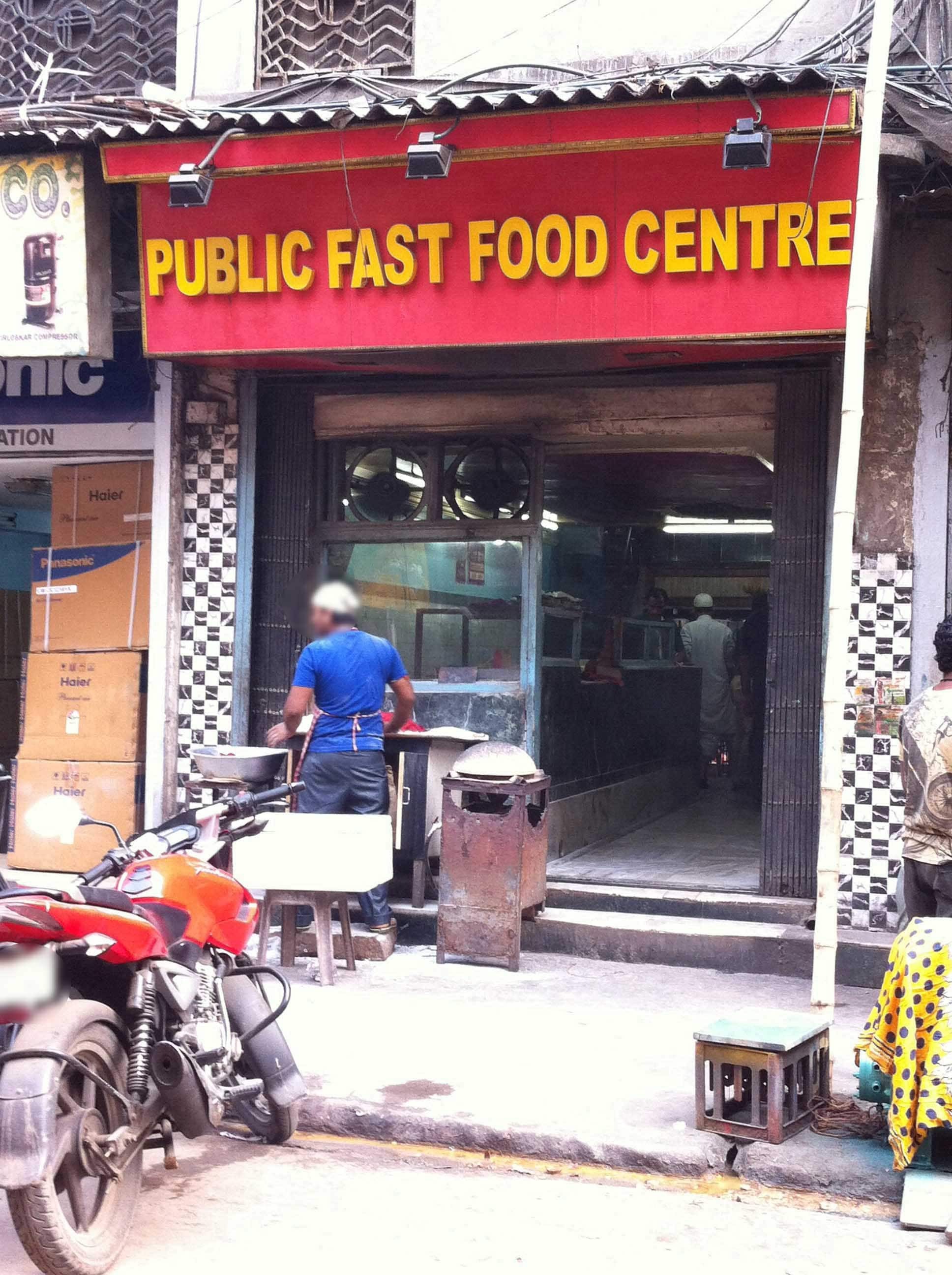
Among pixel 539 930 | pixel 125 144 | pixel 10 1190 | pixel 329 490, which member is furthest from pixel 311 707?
pixel 10 1190

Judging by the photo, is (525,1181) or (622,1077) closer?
(525,1181)

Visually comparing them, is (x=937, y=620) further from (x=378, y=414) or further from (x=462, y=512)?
(x=378, y=414)

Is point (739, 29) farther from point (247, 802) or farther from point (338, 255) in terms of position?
point (247, 802)

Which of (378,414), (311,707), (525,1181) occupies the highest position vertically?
(378,414)

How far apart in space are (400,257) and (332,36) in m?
2.12

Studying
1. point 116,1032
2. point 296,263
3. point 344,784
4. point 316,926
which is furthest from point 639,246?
point 116,1032

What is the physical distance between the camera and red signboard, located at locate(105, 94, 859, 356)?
6996 mm

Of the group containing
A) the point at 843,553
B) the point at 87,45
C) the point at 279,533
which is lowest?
the point at 843,553

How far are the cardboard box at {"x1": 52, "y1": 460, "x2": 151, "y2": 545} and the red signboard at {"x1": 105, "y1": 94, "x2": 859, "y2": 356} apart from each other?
155 centimetres

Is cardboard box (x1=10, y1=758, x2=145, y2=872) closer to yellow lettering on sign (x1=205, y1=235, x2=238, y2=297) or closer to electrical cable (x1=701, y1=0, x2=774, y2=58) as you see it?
yellow lettering on sign (x1=205, y1=235, x2=238, y2=297)

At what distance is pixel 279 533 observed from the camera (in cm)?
903

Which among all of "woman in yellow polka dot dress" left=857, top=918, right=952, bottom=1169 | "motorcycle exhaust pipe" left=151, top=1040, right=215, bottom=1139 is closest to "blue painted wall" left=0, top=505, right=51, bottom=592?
"motorcycle exhaust pipe" left=151, top=1040, right=215, bottom=1139

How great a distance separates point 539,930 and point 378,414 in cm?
340

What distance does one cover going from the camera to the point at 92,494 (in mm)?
9695
